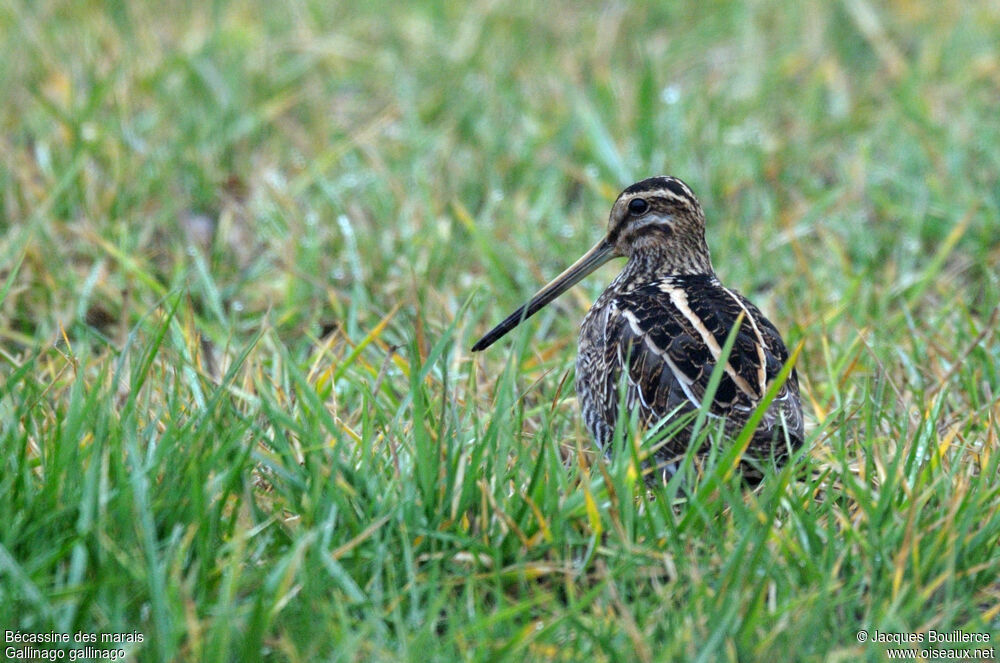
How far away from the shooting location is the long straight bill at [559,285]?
3.89 metres

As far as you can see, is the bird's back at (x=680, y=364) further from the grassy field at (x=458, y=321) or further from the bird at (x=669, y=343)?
the grassy field at (x=458, y=321)

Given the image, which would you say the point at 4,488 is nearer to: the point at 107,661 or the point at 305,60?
the point at 107,661

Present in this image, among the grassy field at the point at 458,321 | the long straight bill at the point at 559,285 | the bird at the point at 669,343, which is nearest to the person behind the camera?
the grassy field at the point at 458,321

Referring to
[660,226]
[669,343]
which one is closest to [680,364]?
[669,343]

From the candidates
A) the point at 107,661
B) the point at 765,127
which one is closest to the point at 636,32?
the point at 765,127

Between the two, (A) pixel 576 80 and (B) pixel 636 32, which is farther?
(B) pixel 636 32

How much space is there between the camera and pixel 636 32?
7.02 metres

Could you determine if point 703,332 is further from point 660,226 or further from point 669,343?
point 660,226

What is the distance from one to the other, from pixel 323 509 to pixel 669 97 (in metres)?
3.90

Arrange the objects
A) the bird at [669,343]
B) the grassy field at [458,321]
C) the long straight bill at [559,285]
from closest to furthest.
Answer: the grassy field at [458,321], the bird at [669,343], the long straight bill at [559,285]

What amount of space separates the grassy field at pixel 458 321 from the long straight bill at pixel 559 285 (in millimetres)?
86

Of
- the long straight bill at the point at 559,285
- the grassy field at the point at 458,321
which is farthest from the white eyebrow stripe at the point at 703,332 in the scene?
the long straight bill at the point at 559,285

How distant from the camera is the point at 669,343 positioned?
3.37m

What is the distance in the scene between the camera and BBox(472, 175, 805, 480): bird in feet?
10.6
